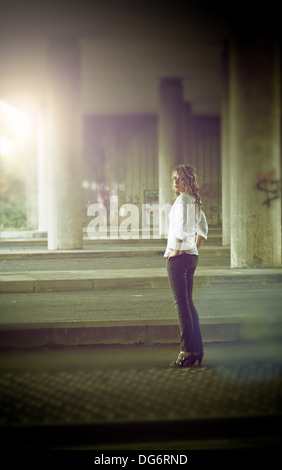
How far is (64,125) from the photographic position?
2028 cm

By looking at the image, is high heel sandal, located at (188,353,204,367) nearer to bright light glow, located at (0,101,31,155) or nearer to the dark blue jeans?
the dark blue jeans

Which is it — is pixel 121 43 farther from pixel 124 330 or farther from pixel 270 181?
pixel 124 330

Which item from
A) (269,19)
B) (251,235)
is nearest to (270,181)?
(251,235)

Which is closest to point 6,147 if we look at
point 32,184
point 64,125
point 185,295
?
point 32,184

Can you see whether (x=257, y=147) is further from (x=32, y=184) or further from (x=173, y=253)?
(x=32, y=184)

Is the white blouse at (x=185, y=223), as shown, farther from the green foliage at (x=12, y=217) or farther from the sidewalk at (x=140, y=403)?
the green foliage at (x=12, y=217)

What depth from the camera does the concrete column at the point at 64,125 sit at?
20.3 m

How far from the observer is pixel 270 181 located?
13766 millimetres

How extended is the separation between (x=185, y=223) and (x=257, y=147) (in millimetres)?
8854

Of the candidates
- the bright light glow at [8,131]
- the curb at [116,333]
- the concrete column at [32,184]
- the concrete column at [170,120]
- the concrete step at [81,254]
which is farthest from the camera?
the bright light glow at [8,131]

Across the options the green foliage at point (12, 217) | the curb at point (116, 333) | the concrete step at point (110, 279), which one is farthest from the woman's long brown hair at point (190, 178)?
the green foliage at point (12, 217)

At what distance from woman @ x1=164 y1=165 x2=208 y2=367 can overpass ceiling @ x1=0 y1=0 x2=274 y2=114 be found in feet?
41.9

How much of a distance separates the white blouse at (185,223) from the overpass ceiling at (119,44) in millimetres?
12880

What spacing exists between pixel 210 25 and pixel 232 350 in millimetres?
15322
